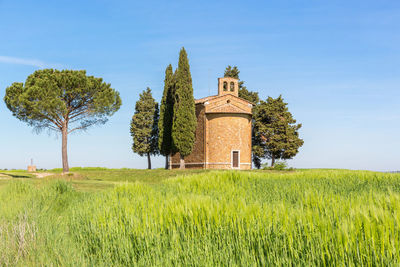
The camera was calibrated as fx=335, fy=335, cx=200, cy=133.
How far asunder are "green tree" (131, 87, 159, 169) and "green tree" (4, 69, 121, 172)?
9.41 m

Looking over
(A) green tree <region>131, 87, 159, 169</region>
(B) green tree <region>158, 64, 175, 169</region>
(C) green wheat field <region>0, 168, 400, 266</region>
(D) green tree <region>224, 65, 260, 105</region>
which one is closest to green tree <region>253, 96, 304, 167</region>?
(D) green tree <region>224, 65, 260, 105</region>

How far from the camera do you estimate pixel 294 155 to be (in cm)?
4062

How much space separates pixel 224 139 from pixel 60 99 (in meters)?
16.2

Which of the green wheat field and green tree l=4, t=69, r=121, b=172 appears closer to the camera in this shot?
the green wheat field

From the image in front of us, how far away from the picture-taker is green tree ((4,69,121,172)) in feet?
99.7

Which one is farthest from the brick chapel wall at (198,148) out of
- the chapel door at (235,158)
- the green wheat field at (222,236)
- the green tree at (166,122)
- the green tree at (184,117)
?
the green wheat field at (222,236)

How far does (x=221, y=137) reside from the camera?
112 ft

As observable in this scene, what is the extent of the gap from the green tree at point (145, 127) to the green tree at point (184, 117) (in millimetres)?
10654

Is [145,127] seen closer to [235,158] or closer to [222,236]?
[235,158]

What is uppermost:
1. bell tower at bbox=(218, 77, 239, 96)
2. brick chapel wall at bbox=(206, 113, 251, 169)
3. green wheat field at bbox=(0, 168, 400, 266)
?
bell tower at bbox=(218, 77, 239, 96)

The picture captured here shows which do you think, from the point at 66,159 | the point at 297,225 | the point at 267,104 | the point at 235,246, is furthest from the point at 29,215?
the point at 267,104

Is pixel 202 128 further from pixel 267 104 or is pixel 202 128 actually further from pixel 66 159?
pixel 66 159

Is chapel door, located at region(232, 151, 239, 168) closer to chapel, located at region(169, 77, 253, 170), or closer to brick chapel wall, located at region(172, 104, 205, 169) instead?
chapel, located at region(169, 77, 253, 170)

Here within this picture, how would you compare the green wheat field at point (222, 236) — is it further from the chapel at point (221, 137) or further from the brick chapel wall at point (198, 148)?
the brick chapel wall at point (198, 148)
